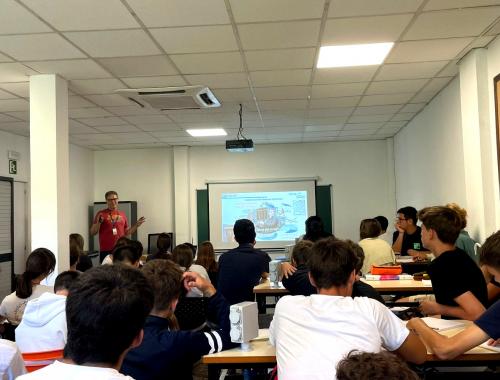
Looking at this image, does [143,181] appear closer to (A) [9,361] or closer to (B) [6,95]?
(B) [6,95]

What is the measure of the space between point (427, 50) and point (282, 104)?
228 cm

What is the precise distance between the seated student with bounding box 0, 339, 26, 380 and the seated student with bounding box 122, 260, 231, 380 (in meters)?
0.43

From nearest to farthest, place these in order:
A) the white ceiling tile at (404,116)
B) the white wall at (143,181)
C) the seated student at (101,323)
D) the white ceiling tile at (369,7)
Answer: the seated student at (101,323) < the white ceiling tile at (369,7) < the white ceiling tile at (404,116) < the white wall at (143,181)

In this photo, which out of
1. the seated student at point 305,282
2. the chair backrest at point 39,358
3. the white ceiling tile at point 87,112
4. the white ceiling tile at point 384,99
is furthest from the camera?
the white ceiling tile at point 87,112

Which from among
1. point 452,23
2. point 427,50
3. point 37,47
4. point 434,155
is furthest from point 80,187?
point 452,23

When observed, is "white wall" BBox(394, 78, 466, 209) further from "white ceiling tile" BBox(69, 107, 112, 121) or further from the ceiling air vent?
"white ceiling tile" BBox(69, 107, 112, 121)

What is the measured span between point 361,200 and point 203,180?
10.9 feet

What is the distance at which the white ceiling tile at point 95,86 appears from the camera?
5047 mm

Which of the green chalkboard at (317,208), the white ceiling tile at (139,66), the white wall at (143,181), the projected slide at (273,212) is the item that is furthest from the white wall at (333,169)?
the white ceiling tile at (139,66)

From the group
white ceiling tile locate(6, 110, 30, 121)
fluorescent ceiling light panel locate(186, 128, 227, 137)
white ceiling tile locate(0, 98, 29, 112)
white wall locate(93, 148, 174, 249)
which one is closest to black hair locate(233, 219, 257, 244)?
white ceiling tile locate(0, 98, 29, 112)

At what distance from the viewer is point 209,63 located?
4.58 m

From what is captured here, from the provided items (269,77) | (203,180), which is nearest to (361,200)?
(203,180)

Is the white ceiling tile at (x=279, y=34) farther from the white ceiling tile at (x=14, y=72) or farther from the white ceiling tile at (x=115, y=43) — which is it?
the white ceiling tile at (x=14, y=72)

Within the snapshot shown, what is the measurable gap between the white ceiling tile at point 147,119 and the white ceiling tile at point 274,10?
347 cm
